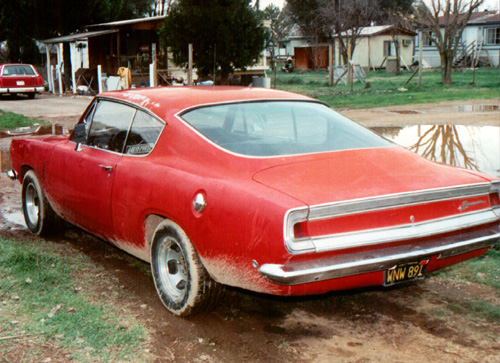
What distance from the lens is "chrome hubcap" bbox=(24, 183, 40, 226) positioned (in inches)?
236

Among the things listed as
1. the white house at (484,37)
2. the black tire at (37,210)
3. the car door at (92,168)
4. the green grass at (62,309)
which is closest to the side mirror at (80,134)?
the car door at (92,168)

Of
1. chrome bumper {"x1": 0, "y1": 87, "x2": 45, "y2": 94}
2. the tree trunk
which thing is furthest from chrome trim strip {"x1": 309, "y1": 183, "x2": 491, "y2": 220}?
chrome bumper {"x1": 0, "y1": 87, "x2": 45, "y2": 94}

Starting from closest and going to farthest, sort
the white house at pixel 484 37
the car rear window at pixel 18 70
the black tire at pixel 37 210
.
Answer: the black tire at pixel 37 210
the car rear window at pixel 18 70
the white house at pixel 484 37

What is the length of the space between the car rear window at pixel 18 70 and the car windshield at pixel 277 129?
2642 centimetres

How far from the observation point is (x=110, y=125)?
5.02 meters

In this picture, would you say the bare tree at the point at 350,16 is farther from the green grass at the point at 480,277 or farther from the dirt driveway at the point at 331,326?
the dirt driveway at the point at 331,326

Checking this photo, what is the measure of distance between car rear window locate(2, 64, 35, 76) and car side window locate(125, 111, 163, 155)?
85.2ft

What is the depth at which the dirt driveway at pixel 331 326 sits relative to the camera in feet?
Answer: 11.7

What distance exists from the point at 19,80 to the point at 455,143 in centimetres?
2254

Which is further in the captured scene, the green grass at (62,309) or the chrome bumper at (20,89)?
the chrome bumper at (20,89)

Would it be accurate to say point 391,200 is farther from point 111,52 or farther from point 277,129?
point 111,52

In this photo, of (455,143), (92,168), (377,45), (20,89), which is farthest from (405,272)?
(377,45)

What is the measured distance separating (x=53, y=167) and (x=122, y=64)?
2530cm

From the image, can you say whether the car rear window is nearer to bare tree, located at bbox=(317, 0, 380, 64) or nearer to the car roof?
bare tree, located at bbox=(317, 0, 380, 64)
